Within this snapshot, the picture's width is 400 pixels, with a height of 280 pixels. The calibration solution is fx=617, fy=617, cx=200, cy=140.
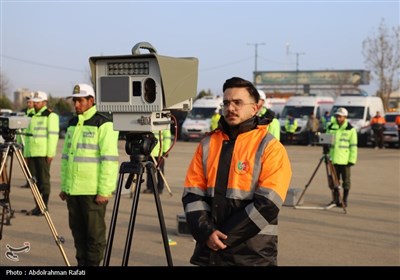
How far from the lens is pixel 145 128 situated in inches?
159

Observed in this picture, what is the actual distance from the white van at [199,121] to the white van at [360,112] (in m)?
6.64

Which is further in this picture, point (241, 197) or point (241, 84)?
point (241, 84)

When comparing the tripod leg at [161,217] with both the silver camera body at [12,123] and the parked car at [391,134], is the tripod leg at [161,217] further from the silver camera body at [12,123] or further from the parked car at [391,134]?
the parked car at [391,134]

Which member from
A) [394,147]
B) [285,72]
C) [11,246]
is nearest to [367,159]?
[394,147]

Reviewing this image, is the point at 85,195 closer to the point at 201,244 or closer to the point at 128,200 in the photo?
the point at 201,244

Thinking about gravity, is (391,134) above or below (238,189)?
below

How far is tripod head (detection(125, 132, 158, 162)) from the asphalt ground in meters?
1.04

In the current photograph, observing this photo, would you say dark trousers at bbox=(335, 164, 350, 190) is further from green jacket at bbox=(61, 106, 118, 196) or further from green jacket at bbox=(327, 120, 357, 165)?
green jacket at bbox=(61, 106, 118, 196)

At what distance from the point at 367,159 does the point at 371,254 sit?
1625 cm

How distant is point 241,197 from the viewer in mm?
3959

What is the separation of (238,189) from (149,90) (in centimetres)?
87

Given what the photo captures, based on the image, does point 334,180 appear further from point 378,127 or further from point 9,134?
point 378,127

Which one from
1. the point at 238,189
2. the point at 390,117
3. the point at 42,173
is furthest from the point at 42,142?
the point at 390,117

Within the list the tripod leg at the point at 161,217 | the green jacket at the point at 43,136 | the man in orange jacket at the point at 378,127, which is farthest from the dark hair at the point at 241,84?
the man in orange jacket at the point at 378,127
